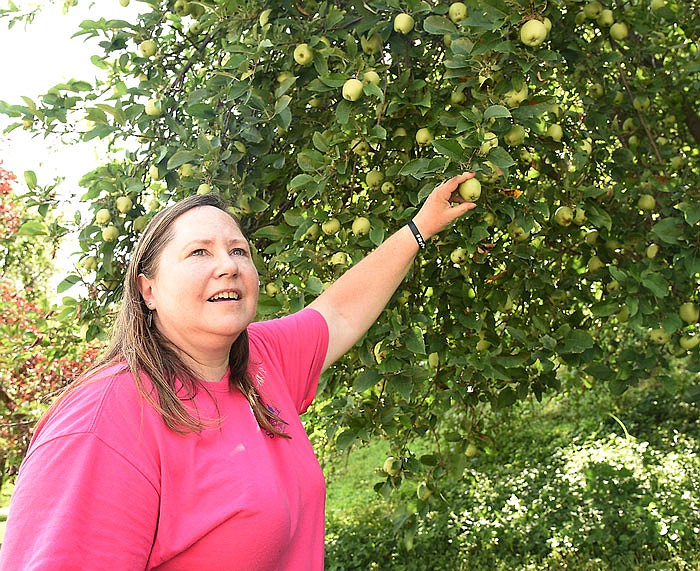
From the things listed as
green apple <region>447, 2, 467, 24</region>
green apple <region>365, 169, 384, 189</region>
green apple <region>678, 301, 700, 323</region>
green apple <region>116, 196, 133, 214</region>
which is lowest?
green apple <region>678, 301, 700, 323</region>

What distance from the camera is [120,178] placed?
266 cm

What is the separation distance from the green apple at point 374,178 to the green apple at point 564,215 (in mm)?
649

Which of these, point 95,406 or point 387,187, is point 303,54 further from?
point 95,406

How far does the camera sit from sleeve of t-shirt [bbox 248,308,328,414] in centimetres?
197

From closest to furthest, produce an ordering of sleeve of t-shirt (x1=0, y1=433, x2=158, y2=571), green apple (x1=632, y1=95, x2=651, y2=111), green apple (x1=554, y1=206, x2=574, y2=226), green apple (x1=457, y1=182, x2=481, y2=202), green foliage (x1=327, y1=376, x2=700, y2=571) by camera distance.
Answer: sleeve of t-shirt (x1=0, y1=433, x2=158, y2=571) < green apple (x1=457, y1=182, x2=481, y2=202) < green apple (x1=554, y1=206, x2=574, y2=226) < green apple (x1=632, y1=95, x2=651, y2=111) < green foliage (x1=327, y1=376, x2=700, y2=571)

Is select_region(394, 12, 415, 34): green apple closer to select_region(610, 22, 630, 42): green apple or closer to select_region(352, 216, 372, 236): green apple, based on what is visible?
select_region(352, 216, 372, 236): green apple

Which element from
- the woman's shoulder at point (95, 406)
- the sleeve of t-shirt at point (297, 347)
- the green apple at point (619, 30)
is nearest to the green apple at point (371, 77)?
the sleeve of t-shirt at point (297, 347)

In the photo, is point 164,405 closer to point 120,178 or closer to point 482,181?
point 482,181

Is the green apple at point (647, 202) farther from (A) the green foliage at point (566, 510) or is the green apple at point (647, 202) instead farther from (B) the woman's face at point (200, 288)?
(B) the woman's face at point (200, 288)

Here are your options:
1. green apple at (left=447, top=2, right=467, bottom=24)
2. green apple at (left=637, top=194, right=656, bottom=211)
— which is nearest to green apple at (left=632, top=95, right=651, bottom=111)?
green apple at (left=637, top=194, right=656, bottom=211)

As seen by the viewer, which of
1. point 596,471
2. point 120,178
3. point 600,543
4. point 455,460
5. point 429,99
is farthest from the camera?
point 596,471

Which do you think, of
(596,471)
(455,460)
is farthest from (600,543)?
(455,460)

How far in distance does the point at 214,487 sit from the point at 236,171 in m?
1.43

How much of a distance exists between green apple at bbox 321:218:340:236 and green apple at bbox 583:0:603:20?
4.02ft
